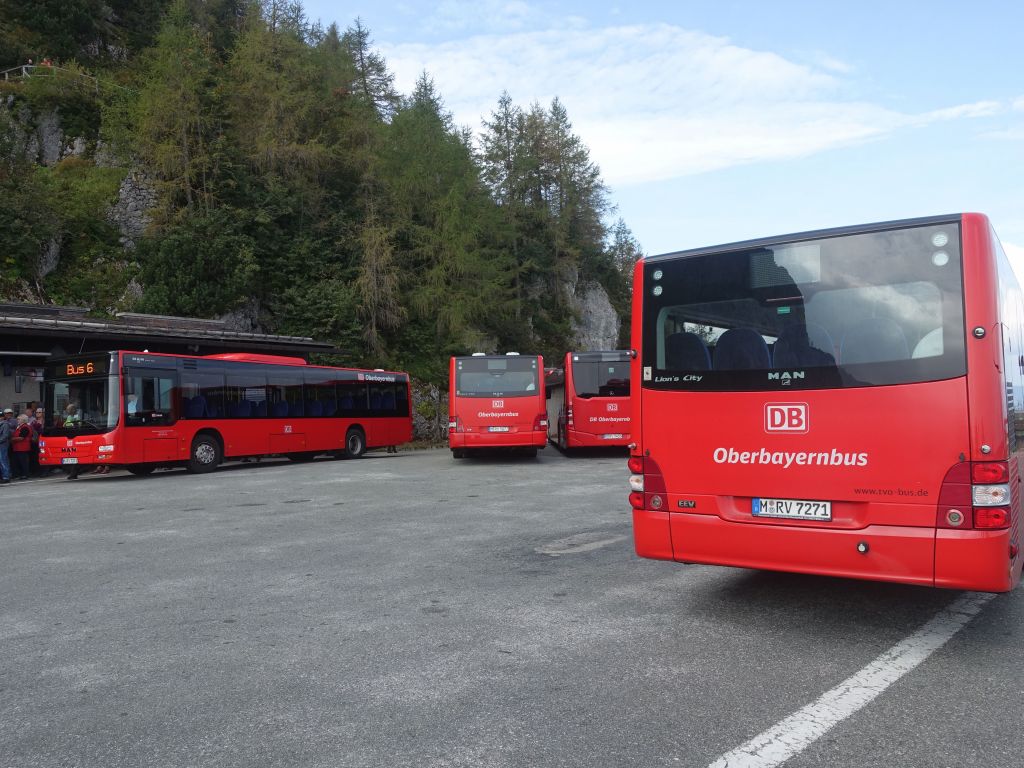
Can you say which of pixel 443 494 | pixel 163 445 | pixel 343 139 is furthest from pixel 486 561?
pixel 343 139

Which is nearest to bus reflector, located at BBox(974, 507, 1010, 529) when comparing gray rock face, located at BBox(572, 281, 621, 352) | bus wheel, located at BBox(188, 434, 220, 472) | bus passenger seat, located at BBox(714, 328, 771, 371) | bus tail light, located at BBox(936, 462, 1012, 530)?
bus tail light, located at BBox(936, 462, 1012, 530)

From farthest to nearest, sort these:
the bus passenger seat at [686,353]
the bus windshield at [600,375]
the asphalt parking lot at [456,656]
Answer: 1. the bus windshield at [600,375]
2. the bus passenger seat at [686,353]
3. the asphalt parking lot at [456,656]

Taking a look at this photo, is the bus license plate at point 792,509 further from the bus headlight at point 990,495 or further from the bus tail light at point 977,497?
the bus headlight at point 990,495

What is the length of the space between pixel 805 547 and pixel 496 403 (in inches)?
634

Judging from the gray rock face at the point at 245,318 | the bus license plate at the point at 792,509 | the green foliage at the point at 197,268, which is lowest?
the bus license plate at the point at 792,509

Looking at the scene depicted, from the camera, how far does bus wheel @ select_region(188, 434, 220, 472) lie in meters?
19.9

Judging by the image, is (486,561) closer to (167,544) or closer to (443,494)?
(167,544)

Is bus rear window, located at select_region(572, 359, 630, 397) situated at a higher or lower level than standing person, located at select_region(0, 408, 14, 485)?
higher

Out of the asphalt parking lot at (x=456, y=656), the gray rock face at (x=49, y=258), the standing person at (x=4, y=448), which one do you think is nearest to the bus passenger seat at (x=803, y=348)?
the asphalt parking lot at (x=456, y=656)

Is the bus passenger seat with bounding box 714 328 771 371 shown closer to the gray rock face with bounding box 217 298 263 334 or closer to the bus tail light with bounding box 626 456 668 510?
the bus tail light with bounding box 626 456 668 510

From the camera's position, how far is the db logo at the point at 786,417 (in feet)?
16.5

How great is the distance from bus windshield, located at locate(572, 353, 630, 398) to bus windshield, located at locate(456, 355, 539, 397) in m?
1.65

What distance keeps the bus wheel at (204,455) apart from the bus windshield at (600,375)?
9923 mm

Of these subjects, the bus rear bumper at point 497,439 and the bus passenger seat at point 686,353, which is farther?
the bus rear bumper at point 497,439
